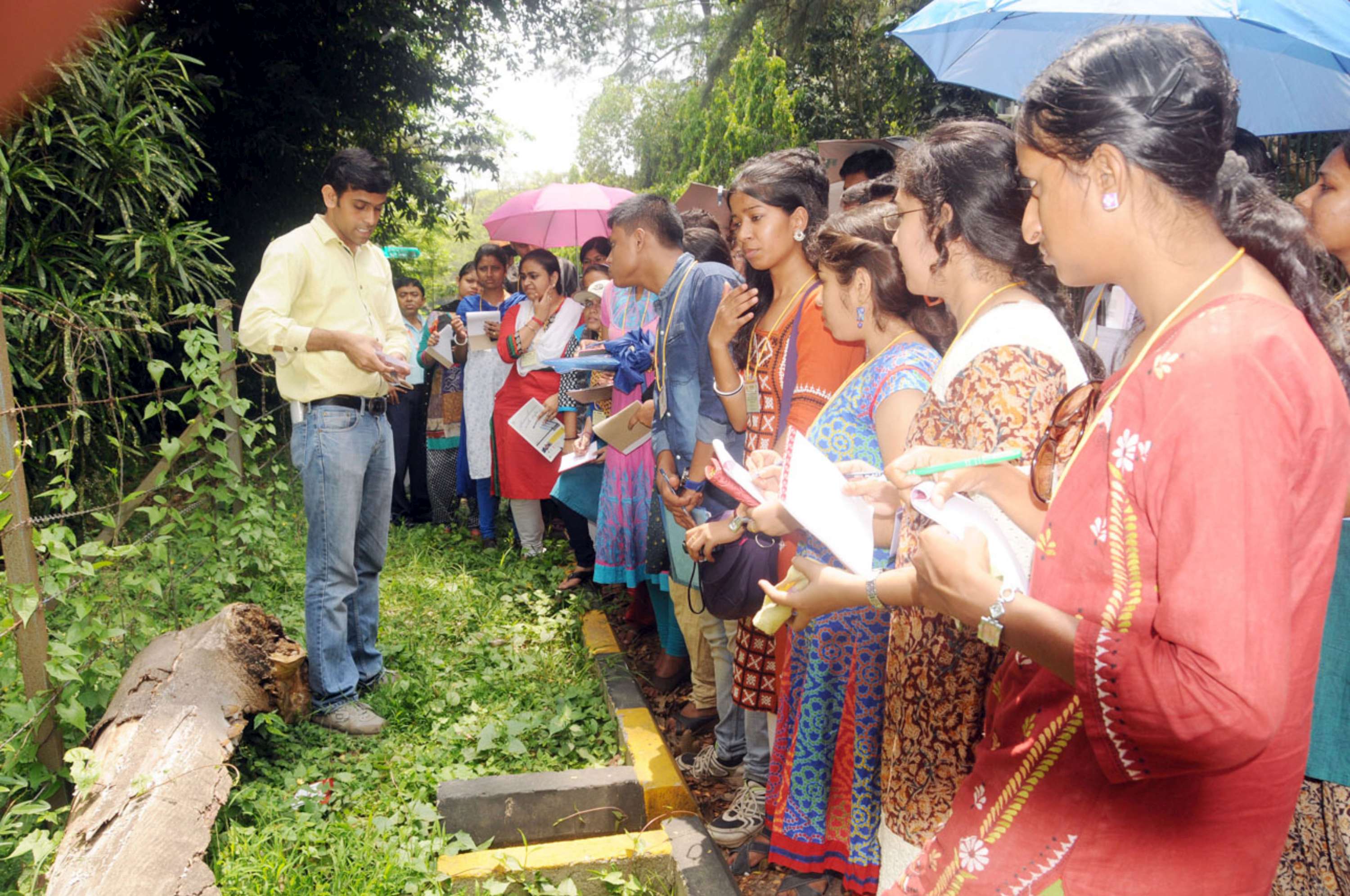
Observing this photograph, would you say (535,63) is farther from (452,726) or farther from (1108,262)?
(1108,262)

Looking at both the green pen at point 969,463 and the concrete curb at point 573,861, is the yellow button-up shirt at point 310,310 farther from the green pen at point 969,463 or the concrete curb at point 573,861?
the green pen at point 969,463

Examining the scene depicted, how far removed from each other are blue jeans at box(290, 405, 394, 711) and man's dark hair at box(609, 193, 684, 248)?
1.29m

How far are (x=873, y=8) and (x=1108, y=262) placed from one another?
39.2 feet

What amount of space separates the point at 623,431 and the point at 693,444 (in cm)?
72

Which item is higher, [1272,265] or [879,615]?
[1272,265]

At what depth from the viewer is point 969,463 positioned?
1266 mm

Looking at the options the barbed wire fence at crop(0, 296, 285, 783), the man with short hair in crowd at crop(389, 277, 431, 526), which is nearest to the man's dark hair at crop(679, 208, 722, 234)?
the barbed wire fence at crop(0, 296, 285, 783)

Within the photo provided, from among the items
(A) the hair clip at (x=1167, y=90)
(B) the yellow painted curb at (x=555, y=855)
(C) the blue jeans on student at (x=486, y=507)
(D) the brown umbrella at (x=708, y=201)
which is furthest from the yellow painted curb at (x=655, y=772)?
(D) the brown umbrella at (x=708, y=201)

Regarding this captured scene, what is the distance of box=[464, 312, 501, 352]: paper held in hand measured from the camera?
20.7 ft

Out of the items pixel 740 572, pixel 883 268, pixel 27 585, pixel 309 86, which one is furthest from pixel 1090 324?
pixel 309 86

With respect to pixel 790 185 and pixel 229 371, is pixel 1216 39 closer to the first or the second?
pixel 790 185

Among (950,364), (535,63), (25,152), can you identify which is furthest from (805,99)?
(950,364)

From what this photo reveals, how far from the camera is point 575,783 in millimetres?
2979

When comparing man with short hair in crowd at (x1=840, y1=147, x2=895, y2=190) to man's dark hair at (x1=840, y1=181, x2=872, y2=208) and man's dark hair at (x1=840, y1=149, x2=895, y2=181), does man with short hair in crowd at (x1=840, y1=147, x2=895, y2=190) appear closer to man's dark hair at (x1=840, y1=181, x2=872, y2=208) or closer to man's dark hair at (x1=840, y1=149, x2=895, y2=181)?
man's dark hair at (x1=840, y1=149, x2=895, y2=181)
